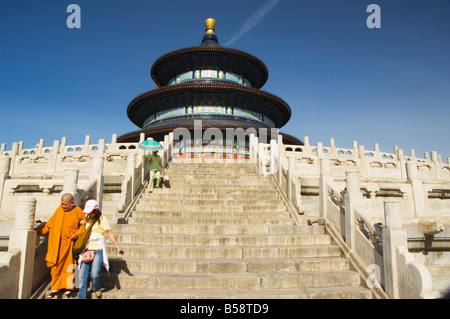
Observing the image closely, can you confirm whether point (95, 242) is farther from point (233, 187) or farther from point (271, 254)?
point (233, 187)

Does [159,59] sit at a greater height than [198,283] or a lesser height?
greater

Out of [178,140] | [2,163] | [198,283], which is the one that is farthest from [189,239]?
[178,140]

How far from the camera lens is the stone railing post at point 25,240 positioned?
15.9 feet

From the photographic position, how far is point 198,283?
547cm

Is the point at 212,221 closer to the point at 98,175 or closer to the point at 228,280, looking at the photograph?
the point at 228,280

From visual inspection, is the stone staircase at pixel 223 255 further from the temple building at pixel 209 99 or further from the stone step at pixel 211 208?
the temple building at pixel 209 99

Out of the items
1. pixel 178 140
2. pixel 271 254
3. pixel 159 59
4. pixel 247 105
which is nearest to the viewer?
pixel 271 254

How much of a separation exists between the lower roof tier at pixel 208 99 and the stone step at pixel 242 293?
2054 cm

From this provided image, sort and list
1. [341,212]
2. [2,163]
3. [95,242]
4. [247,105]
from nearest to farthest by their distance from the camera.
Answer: [95,242]
[341,212]
[2,163]
[247,105]

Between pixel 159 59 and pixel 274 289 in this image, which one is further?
pixel 159 59

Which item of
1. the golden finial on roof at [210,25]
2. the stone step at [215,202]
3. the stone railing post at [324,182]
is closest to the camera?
the stone railing post at [324,182]

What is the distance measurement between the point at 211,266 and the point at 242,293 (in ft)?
3.11

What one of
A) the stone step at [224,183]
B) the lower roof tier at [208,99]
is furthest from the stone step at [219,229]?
the lower roof tier at [208,99]
